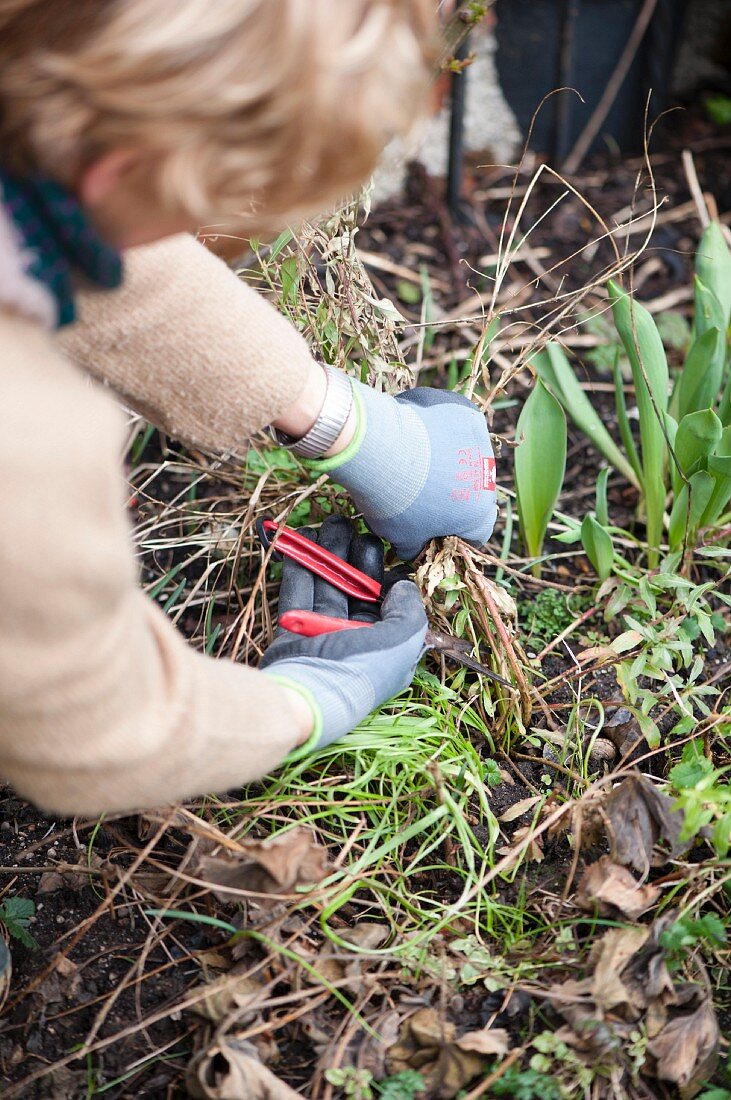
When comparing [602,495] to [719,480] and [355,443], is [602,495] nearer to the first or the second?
[719,480]

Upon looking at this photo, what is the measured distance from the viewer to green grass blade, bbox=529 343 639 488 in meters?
1.67

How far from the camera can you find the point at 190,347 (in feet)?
4.11

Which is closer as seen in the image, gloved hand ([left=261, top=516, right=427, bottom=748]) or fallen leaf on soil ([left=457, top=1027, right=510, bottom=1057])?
fallen leaf on soil ([left=457, top=1027, right=510, bottom=1057])

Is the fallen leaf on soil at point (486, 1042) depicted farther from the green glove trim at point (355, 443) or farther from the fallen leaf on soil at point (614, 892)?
the green glove trim at point (355, 443)

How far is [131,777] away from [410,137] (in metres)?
0.65

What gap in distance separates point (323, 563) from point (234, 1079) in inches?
26.4

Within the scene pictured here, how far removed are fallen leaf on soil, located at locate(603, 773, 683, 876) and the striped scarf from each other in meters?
0.82

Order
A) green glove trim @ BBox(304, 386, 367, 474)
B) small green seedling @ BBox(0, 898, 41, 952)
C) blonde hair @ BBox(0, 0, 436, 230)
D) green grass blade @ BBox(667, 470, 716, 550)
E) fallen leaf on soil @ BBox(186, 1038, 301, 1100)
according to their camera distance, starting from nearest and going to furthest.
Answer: blonde hair @ BBox(0, 0, 436, 230), fallen leaf on soil @ BBox(186, 1038, 301, 1100), small green seedling @ BBox(0, 898, 41, 952), green glove trim @ BBox(304, 386, 367, 474), green grass blade @ BBox(667, 470, 716, 550)

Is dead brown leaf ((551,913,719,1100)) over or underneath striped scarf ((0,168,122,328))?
underneath

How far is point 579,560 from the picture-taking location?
5.75 feet

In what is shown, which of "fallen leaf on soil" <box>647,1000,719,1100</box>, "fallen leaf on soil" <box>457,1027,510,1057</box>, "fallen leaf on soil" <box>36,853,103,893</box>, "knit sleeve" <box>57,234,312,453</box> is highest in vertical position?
"knit sleeve" <box>57,234,312,453</box>

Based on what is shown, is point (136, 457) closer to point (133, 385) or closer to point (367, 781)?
point (133, 385)

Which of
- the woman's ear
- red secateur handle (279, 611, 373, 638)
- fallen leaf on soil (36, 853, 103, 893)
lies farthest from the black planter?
fallen leaf on soil (36, 853, 103, 893)

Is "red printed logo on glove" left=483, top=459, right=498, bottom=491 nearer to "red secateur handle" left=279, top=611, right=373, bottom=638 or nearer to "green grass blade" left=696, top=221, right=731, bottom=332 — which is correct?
"red secateur handle" left=279, top=611, right=373, bottom=638
